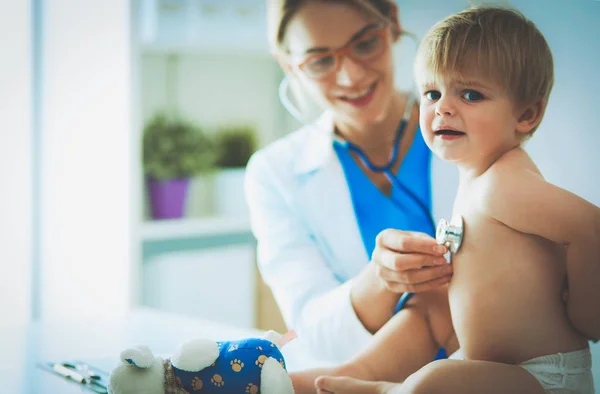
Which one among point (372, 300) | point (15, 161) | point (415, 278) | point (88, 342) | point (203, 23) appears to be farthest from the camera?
point (203, 23)

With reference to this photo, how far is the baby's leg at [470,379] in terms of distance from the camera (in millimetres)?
490

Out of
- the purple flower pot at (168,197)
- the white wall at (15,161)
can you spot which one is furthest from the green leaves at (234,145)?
the white wall at (15,161)

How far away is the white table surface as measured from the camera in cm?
79

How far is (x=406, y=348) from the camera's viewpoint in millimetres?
628

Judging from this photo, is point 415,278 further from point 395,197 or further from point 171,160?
point 171,160

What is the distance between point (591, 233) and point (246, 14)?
1.58 m

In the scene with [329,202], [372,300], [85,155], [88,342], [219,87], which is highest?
[219,87]

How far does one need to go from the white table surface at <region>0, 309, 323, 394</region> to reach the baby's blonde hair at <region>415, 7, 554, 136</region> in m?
0.41

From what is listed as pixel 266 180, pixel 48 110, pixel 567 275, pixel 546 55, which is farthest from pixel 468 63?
pixel 48 110

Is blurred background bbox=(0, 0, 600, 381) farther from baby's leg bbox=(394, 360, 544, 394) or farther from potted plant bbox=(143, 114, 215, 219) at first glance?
baby's leg bbox=(394, 360, 544, 394)

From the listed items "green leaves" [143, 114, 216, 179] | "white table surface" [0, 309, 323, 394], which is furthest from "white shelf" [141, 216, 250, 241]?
"white table surface" [0, 309, 323, 394]

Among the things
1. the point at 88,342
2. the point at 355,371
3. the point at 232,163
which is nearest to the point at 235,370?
the point at 355,371

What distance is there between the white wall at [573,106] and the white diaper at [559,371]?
7 cm

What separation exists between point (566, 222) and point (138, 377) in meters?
0.36
